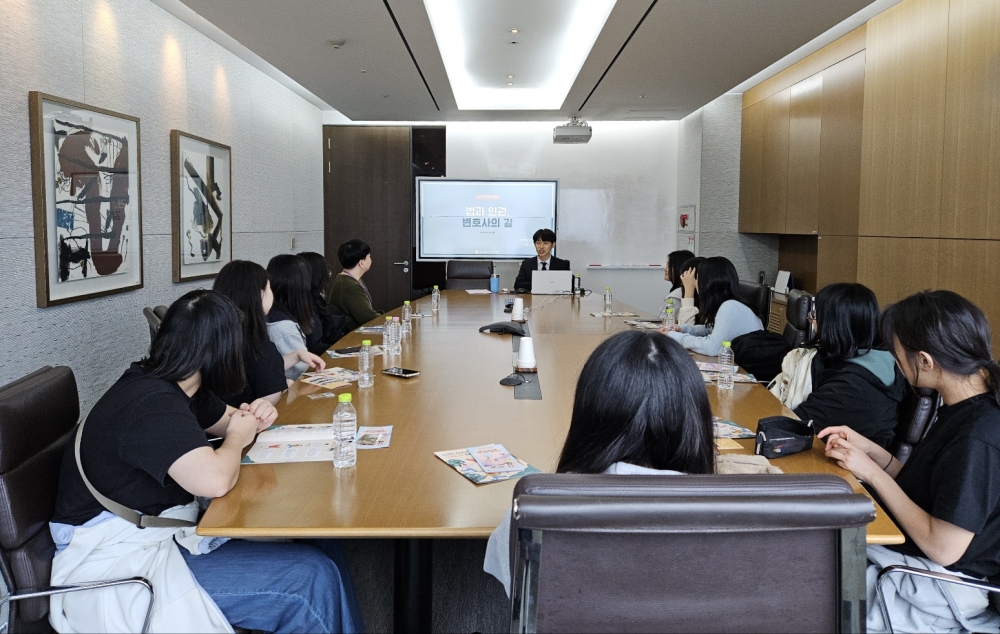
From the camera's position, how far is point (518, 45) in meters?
5.82

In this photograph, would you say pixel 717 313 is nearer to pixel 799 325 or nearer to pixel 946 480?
pixel 799 325

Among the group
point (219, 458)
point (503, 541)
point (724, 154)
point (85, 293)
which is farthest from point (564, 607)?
point (724, 154)

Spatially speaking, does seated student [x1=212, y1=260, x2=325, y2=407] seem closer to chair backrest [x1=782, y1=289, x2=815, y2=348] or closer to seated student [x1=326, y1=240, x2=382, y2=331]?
seated student [x1=326, y1=240, x2=382, y2=331]

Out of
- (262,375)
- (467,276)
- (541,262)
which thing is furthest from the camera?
(467,276)

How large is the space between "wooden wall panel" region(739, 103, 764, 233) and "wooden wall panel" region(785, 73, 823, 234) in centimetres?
64

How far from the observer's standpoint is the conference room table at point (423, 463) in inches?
64.3

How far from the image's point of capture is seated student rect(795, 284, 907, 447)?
7.95 ft

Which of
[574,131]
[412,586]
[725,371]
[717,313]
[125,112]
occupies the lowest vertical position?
[412,586]

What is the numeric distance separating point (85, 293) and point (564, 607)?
151 inches

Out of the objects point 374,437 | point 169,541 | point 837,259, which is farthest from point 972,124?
point 169,541

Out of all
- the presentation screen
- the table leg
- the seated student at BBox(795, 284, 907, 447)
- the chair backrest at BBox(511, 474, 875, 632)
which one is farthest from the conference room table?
the presentation screen

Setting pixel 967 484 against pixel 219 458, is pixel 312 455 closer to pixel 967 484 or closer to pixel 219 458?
pixel 219 458

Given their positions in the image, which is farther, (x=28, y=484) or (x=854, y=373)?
(x=854, y=373)

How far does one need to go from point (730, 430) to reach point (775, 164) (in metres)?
5.64
